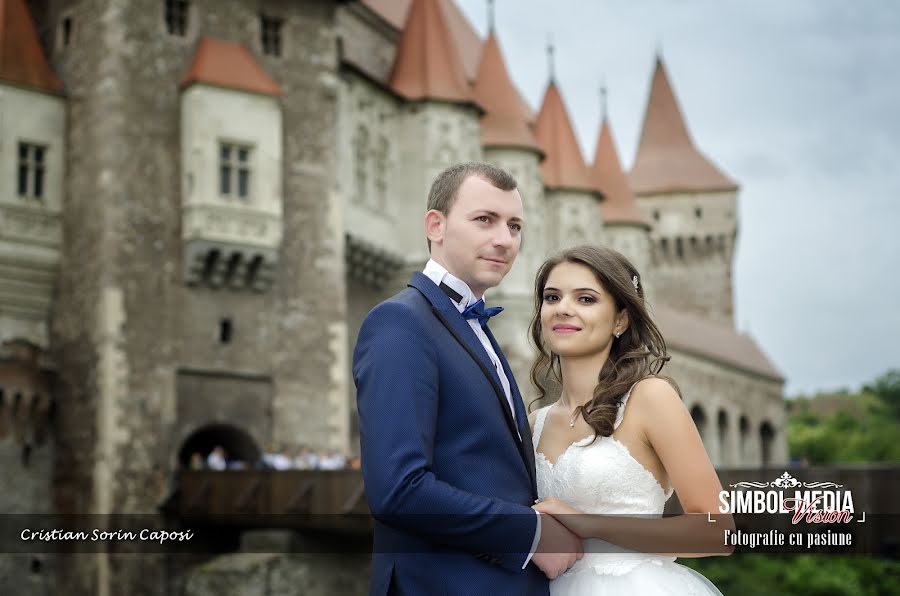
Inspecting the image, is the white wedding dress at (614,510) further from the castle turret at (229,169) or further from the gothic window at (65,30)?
the gothic window at (65,30)

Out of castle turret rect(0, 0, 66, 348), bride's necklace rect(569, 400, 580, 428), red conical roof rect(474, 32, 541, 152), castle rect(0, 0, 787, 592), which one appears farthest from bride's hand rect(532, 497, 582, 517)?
red conical roof rect(474, 32, 541, 152)

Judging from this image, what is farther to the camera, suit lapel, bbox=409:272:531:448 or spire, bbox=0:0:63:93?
spire, bbox=0:0:63:93

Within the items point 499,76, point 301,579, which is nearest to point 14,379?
point 301,579

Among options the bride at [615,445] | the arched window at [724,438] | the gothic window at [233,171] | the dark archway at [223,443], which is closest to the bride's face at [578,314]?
the bride at [615,445]

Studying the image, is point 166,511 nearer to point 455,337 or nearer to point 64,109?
point 64,109

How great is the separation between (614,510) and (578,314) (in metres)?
0.65

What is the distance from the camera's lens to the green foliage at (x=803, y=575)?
24.1m

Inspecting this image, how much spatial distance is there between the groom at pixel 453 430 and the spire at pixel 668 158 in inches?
2002


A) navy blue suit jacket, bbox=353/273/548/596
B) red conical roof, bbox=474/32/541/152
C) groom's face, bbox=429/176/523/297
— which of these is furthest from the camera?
red conical roof, bbox=474/32/541/152

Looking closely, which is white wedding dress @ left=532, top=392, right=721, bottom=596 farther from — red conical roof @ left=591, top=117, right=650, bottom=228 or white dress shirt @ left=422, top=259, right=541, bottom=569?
red conical roof @ left=591, top=117, right=650, bottom=228

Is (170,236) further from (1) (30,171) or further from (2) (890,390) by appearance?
(2) (890,390)

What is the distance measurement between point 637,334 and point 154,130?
1968 cm

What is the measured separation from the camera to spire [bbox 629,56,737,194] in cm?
5369

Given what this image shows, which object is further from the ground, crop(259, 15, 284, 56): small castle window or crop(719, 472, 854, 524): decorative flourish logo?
crop(259, 15, 284, 56): small castle window
